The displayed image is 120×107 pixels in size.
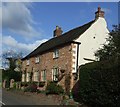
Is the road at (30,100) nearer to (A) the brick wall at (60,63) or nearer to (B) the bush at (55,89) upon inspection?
(B) the bush at (55,89)

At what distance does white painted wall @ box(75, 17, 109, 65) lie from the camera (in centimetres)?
3031

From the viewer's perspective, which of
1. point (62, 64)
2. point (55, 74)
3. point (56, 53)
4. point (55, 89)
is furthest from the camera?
point (56, 53)

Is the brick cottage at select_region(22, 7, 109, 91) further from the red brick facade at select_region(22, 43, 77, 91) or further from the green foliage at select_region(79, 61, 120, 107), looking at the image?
the green foliage at select_region(79, 61, 120, 107)

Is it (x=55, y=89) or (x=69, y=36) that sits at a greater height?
(x=69, y=36)

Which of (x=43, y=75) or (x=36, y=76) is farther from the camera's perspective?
(x=36, y=76)

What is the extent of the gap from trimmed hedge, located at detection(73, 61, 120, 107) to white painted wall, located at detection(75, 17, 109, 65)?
844 cm

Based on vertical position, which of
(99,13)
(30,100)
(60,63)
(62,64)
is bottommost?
(30,100)

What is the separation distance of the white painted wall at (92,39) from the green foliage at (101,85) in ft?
27.7

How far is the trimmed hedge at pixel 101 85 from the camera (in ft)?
56.3

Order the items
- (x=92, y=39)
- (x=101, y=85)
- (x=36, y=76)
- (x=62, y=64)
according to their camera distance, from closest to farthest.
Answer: (x=101, y=85) → (x=62, y=64) → (x=92, y=39) → (x=36, y=76)

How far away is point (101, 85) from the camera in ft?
60.6

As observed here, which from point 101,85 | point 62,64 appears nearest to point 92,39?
point 62,64

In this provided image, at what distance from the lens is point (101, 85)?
1847 centimetres

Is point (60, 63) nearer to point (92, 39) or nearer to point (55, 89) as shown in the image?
point (55, 89)
